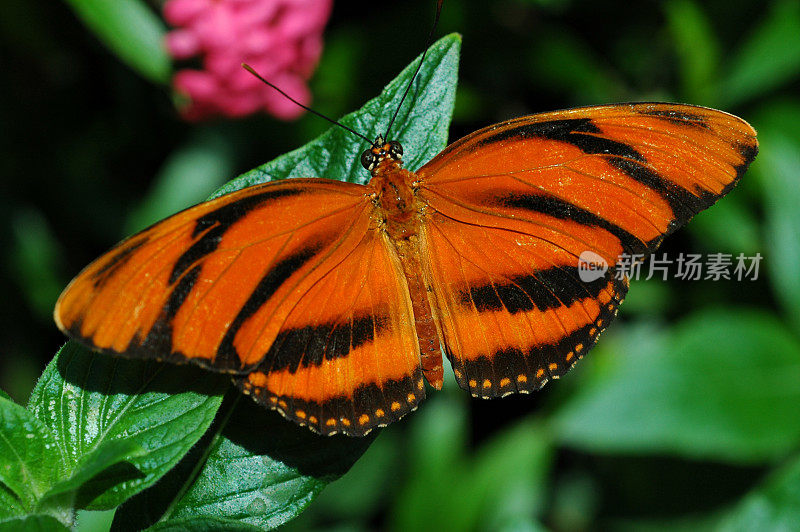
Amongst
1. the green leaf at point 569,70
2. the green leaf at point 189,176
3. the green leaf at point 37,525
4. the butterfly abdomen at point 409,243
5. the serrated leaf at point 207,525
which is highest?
the green leaf at point 569,70

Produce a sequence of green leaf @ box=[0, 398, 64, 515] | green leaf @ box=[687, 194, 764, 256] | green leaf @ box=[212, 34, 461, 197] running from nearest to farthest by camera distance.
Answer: green leaf @ box=[0, 398, 64, 515]
green leaf @ box=[212, 34, 461, 197]
green leaf @ box=[687, 194, 764, 256]

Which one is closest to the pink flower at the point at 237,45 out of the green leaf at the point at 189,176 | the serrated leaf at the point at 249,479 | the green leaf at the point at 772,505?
the green leaf at the point at 189,176

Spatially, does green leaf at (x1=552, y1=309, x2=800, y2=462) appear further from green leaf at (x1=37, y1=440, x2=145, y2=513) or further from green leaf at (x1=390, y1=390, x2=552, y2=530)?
green leaf at (x1=37, y1=440, x2=145, y2=513)

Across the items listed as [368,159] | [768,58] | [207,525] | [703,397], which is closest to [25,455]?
[207,525]

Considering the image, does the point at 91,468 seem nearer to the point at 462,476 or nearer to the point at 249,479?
the point at 249,479

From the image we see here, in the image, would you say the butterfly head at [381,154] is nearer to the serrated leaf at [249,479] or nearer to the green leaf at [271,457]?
the green leaf at [271,457]

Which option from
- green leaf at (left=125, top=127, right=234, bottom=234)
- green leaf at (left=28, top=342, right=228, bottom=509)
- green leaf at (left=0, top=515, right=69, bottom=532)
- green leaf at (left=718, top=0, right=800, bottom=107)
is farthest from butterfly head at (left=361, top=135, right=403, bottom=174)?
green leaf at (left=718, top=0, right=800, bottom=107)
